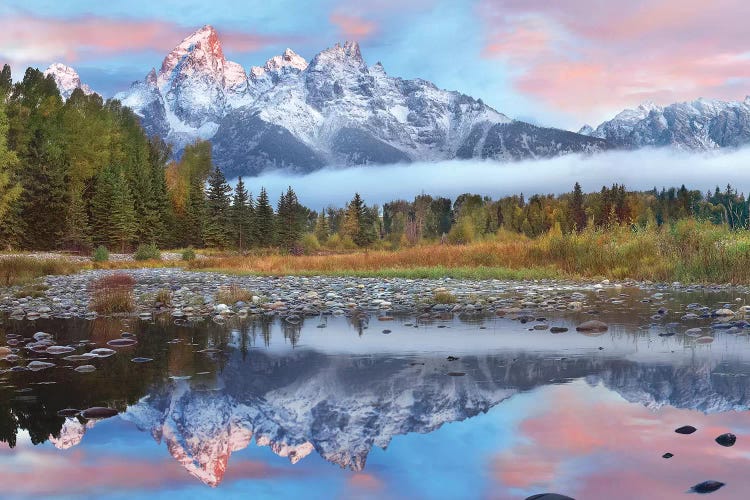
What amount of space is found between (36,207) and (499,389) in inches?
2369

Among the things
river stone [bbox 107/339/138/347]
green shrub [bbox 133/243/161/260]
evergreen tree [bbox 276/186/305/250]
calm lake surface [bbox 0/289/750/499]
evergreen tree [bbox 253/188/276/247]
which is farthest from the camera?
evergreen tree [bbox 276/186/305/250]

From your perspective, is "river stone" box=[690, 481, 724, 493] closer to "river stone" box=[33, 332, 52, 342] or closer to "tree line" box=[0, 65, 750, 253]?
"river stone" box=[33, 332, 52, 342]

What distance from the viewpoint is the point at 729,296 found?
1592cm

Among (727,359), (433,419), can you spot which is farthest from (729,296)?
(433,419)

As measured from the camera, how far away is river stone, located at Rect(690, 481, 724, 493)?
4078 millimetres

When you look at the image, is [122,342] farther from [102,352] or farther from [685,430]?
[685,430]

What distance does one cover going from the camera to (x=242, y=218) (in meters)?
78.3

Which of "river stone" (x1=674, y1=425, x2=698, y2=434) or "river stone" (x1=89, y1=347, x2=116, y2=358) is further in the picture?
"river stone" (x1=89, y1=347, x2=116, y2=358)

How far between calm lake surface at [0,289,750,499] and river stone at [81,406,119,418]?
123mm

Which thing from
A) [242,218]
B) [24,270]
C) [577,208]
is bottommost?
[24,270]

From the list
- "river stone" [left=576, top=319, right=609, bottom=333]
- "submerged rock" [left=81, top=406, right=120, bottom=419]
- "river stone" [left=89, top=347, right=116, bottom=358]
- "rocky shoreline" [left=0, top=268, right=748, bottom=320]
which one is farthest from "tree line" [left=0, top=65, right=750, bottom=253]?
"submerged rock" [left=81, top=406, right=120, bottom=419]

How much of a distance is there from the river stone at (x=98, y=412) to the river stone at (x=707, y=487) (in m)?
4.55

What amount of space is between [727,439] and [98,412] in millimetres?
5036

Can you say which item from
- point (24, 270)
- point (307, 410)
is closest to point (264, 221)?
point (24, 270)
